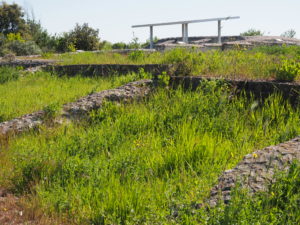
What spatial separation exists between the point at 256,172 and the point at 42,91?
20.2 feet

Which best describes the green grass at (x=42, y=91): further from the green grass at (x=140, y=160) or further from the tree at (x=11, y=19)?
the tree at (x=11, y=19)

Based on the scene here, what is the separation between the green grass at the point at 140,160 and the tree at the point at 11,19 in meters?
25.2

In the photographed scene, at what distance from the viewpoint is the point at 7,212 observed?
3.16 m

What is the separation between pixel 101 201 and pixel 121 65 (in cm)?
647

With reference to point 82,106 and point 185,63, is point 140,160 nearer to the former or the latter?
point 82,106

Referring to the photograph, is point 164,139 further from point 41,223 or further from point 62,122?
point 62,122

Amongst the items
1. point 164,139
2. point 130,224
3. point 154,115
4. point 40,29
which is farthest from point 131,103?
point 40,29

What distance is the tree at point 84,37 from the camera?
21.5m

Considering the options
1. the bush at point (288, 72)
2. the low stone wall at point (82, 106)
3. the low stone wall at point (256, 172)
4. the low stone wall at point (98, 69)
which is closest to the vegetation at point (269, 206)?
the low stone wall at point (256, 172)

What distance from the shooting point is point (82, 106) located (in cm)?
560

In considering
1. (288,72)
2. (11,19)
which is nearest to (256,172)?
(288,72)

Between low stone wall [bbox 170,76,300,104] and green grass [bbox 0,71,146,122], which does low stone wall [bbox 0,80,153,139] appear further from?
low stone wall [bbox 170,76,300,104]

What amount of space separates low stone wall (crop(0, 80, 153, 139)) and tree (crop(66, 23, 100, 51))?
52.5 feet

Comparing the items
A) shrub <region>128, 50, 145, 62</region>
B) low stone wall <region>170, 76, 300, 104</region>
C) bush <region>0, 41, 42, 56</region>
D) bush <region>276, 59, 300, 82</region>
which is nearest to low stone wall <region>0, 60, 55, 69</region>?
shrub <region>128, 50, 145, 62</region>
